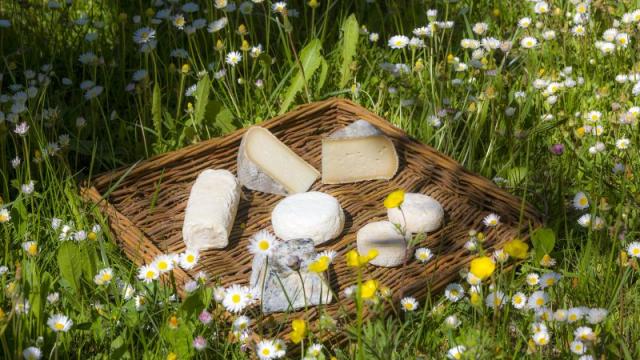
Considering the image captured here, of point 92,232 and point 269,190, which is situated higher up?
point 92,232

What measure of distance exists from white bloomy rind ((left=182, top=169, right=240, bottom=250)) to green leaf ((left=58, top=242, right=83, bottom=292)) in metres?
0.34

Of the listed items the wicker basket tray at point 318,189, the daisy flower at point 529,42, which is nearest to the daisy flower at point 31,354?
the wicker basket tray at point 318,189

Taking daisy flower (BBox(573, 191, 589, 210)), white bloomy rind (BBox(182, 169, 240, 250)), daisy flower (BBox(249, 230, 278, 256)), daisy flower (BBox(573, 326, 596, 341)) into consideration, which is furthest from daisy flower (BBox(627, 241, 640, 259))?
white bloomy rind (BBox(182, 169, 240, 250))

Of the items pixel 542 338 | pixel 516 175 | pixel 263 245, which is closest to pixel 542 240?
pixel 542 338

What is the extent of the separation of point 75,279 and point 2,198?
0.49 meters

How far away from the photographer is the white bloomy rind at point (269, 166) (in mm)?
2641

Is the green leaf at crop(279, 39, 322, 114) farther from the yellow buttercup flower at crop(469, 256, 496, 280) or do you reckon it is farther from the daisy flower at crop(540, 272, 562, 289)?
the yellow buttercup flower at crop(469, 256, 496, 280)

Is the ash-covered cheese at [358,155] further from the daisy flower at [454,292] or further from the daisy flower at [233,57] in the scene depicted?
the daisy flower at [454,292]

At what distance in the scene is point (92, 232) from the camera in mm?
2297

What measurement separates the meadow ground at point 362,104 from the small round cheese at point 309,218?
1.19 feet

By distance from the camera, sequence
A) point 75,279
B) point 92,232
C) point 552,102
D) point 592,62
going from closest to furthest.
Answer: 1. point 75,279
2. point 92,232
3. point 552,102
4. point 592,62

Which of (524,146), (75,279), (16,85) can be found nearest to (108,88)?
(16,85)

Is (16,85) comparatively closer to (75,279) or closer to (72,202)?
(72,202)

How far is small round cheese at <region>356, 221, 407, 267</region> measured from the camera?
2.30m
